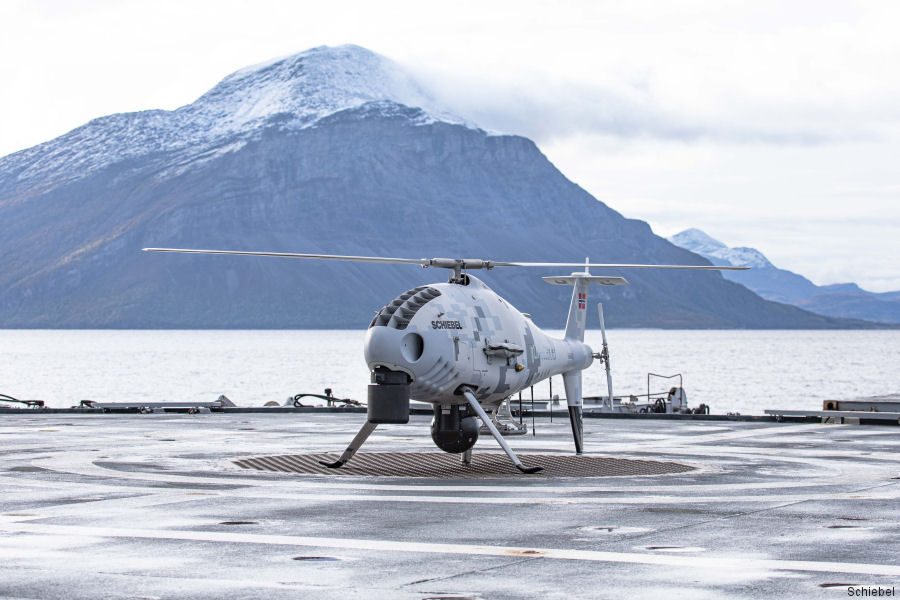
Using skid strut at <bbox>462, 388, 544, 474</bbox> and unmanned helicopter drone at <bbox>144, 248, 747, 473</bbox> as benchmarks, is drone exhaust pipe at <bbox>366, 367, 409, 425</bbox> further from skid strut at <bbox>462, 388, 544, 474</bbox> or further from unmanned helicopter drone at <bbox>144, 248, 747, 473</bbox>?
skid strut at <bbox>462, 388, 544, 474</bbox>

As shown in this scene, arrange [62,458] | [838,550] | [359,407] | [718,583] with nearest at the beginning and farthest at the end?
[718,583]
[838,550]
[62,458]
[359,407]

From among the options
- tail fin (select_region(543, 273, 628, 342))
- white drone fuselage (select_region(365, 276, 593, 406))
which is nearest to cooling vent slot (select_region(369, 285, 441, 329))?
white drone fuselage (select_region(365, 276, 593, 406))

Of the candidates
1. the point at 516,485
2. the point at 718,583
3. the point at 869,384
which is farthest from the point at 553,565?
the point at 869,384

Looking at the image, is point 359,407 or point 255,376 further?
point 255,376

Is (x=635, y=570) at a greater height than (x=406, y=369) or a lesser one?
lesser

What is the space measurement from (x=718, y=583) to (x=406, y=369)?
9141mm

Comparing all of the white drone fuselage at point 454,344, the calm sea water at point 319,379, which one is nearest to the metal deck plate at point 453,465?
the white drone fuselage at point 454,344

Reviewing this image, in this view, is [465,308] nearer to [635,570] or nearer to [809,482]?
[809,482]

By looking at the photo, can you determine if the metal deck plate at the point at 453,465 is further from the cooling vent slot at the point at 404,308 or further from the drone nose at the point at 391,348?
the cooling vent slot at the point at 404,308

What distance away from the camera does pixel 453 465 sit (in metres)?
21.9

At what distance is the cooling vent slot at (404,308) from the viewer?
63.8 feet

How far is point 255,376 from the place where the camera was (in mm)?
148125

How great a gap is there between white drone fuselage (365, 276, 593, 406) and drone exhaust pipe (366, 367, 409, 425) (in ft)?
0.42

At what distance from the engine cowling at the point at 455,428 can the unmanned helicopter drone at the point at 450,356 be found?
0.02m
